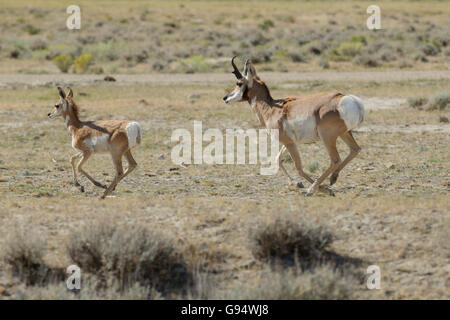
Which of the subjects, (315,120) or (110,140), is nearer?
(315,120)

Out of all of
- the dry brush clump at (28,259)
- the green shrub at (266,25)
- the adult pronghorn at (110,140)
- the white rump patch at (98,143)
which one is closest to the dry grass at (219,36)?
the green shrub at (266,25)

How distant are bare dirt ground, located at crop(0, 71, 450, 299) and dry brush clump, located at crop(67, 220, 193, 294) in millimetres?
306

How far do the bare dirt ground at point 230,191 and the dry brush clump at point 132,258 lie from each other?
31cm

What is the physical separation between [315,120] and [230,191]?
7.23 ft

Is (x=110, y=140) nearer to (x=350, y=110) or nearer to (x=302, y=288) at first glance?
(x=350, y=110)

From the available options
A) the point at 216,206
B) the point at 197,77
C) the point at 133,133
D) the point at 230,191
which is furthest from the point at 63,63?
the point at 216,206

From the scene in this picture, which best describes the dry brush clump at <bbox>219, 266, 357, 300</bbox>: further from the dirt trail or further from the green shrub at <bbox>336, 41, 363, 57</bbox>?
the green shrub at <bbox>336, 41, 363, 57</bbox>

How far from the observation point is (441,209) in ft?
32.6

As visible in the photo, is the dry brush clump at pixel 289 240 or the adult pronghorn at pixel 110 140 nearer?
the dry brush clump at pixel 289 240

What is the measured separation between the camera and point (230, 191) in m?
13.1

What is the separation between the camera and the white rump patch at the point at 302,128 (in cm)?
1224

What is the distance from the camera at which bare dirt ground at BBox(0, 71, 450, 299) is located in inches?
354

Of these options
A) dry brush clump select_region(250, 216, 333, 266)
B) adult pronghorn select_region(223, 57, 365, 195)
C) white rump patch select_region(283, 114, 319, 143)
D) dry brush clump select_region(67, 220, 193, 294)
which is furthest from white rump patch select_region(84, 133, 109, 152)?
dry brush clump select_region(250, 216, 333, 266)

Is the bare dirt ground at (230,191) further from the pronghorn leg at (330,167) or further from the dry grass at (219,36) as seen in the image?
the dry grass at (219,36)
